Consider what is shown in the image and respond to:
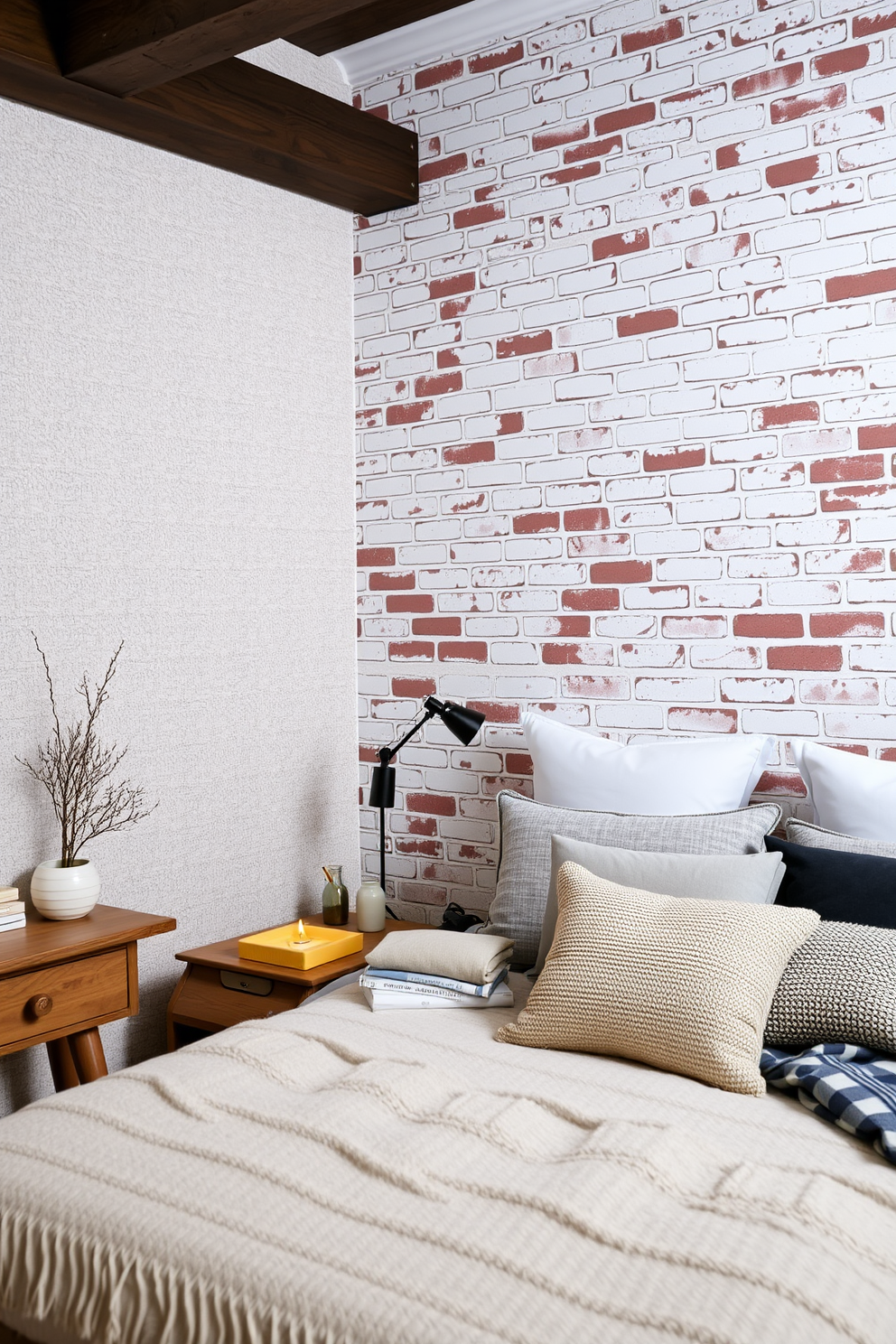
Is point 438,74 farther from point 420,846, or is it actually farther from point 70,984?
point 70,984

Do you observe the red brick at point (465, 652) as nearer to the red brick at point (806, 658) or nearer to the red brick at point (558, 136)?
the red brick at point (806, 658)

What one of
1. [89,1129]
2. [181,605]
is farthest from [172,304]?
[89,1129]

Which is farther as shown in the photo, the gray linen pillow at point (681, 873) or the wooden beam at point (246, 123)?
the wooden beam at point (246, 123)

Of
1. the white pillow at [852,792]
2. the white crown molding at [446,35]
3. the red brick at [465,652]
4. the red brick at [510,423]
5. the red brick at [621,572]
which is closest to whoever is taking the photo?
the white pillow at [852,792]

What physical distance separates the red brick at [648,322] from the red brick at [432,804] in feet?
4.61

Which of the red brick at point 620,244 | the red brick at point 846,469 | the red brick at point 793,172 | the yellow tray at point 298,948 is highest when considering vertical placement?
the red brick at point 793,172

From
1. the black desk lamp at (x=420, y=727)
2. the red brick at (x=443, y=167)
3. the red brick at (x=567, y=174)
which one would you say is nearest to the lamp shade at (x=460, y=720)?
the black desk lamp at (x=420, y=727)

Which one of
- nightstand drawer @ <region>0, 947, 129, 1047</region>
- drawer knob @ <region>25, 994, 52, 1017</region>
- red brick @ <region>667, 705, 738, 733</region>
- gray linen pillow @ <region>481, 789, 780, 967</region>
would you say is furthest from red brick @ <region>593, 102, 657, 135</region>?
drawer knob @ <region>25, 994, 52, 1017</region>

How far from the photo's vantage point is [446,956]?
2248 millimetres

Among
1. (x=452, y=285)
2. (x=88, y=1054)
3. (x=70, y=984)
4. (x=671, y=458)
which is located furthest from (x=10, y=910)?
(x=452, y=285)

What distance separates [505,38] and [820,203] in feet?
3.55

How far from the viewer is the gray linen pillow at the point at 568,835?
2.37 m

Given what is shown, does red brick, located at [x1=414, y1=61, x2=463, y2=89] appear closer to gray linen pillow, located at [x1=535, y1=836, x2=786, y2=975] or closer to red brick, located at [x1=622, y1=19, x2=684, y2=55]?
red brick, located at [x1=622, y1=19, x2=684, y2=55]

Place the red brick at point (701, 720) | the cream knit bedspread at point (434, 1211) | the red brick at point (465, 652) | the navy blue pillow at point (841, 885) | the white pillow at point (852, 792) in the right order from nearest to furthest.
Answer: the cream knit bedspread at point (434, 1211) < the navy blue pillow at point (841, 885) < the white pillow at point (852, 792) < the red brick at point (701, 720) < the red brick at point (465, 652)
